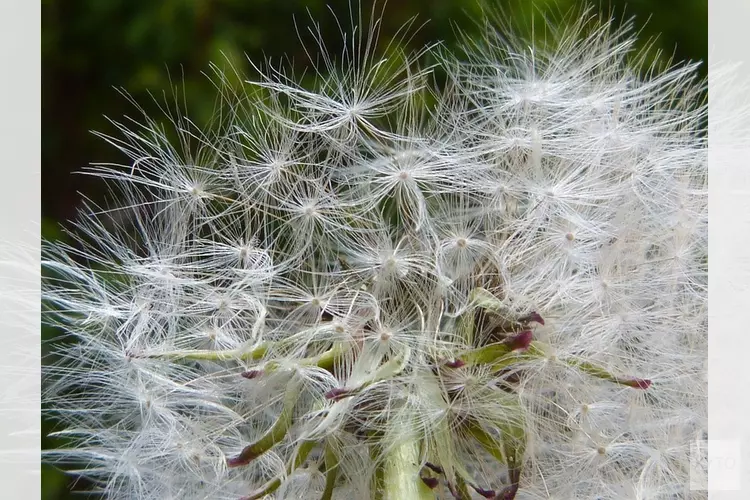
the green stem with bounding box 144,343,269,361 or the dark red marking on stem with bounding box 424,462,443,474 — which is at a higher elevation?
the green stem with bounding box 144,343,269,361

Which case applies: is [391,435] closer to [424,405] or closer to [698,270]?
[424,405]

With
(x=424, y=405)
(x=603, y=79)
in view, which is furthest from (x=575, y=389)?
(x=603, y=79)

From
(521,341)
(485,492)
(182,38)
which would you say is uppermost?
(182,38)

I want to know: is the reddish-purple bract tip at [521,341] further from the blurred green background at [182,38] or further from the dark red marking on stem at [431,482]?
the blurred green background at [182,38]

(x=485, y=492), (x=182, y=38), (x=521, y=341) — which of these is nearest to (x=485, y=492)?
(x=485, y=492)

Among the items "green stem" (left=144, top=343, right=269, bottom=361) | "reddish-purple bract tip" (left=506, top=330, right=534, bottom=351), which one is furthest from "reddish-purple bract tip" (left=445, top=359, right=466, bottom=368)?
"green stem" (left=144, top=343, right=269, bottom=361)

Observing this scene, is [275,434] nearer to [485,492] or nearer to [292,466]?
[292,466]

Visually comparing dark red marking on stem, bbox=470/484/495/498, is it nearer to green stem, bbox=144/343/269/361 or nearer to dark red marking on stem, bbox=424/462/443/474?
dark red marking on stem, bbox=424/462/443/474

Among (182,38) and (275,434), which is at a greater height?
(182,38)
